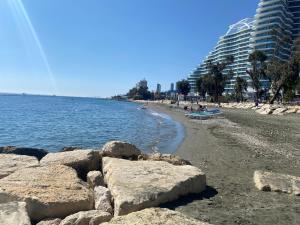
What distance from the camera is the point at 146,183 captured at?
7871 millimetres

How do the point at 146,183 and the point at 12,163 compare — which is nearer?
the point at 146,183

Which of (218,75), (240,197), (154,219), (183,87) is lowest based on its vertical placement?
(240,197)

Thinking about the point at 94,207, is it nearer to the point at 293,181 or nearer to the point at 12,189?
the point at 12,189

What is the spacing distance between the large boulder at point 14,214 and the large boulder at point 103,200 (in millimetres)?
1490

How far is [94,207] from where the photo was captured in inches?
293

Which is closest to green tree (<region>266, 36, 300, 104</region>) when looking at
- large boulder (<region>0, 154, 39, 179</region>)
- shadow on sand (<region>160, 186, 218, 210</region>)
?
shadow on sand (<region>160, 186, 218, 210</region>)

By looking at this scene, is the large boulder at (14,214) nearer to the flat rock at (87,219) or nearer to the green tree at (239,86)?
the flat rock at (87,219)

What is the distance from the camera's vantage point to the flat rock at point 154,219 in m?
5.46

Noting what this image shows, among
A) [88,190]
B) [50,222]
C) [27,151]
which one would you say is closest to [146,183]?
[88,190]

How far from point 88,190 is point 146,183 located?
1.23 metres

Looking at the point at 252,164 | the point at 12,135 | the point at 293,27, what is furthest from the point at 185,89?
the point at 252,164

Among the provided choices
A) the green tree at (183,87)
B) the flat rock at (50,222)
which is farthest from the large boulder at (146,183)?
the green tree at (183,87)

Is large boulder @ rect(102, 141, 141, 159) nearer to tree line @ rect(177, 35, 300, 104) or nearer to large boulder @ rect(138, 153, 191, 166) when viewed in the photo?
large boulder @ rect(138, 153, 191, 166)

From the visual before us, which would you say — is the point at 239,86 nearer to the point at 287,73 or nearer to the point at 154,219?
the point at 287,73
